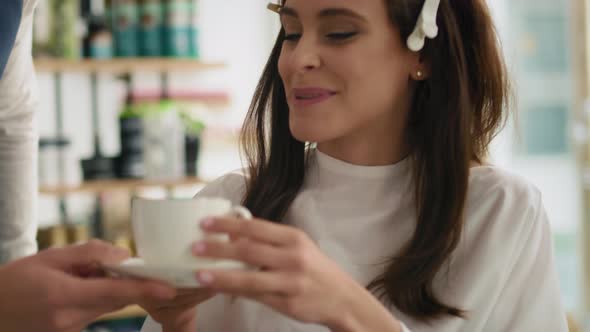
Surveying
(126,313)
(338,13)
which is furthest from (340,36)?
(126,313)

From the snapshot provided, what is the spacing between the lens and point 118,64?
335 centimetres

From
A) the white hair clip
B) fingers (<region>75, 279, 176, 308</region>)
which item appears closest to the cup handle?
fingers (<region>75, 279, 176, 308</region>)

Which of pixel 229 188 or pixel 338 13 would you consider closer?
pixel 338 13

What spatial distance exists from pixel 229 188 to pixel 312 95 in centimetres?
32

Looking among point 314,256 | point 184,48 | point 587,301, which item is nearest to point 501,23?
point 587,301

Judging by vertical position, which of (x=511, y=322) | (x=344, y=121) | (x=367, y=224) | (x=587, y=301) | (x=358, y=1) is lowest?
(x=587, y=301)

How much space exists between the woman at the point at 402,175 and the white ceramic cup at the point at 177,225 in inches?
12.6

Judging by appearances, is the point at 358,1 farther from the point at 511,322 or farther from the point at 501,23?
the point at 501,23

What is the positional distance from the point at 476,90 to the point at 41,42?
234 cm

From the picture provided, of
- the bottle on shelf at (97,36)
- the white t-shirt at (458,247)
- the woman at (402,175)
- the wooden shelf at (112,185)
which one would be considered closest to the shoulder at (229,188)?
the woman at (402,175)

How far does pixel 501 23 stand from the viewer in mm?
4625

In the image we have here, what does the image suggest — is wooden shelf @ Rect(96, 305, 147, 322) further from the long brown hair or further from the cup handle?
the cup handle

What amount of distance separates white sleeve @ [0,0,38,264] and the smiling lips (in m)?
0.56

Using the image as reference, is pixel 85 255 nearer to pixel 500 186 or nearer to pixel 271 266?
pixel 271 266
